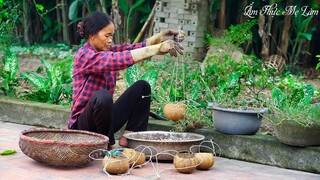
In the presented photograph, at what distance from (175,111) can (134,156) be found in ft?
2.29

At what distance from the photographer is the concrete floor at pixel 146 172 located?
13.7ft

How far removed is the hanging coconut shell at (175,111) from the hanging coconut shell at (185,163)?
65cm

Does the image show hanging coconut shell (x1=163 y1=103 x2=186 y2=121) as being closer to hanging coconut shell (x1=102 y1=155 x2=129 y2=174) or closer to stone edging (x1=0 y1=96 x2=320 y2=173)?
stone edging (x1=0 y1=96 x2=320 y2=173)

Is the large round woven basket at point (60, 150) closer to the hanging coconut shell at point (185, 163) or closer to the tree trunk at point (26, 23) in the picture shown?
the hanging coconut shell at point (185, 163)

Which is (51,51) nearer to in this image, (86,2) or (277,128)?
(86,2)

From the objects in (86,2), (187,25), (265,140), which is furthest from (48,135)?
(86,2)

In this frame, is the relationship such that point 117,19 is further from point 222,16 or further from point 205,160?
point 205,160

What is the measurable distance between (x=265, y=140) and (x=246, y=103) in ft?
2.35

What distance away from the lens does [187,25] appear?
9.45 meters

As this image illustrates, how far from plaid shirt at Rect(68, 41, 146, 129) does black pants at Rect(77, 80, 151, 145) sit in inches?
5.6

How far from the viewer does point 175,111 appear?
496 cm

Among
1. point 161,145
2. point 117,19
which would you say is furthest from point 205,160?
point 117,19

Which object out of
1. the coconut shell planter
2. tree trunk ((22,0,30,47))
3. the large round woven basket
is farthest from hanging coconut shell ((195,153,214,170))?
tree trunk ((22,0,30,47))

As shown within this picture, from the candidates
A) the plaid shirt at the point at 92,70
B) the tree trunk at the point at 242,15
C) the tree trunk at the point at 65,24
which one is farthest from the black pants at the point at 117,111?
the tree trunk at the point at 65,24
